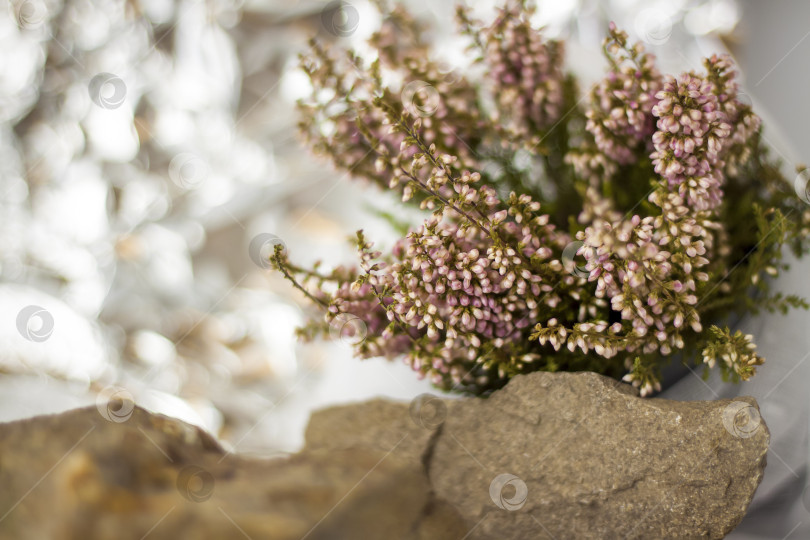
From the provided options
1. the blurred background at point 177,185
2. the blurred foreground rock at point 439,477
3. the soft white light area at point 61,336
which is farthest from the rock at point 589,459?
the soft white light area at point 61,336

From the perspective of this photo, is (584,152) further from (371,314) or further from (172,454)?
(172,454)

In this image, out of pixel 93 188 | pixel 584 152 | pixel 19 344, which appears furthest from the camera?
pixel 93 188

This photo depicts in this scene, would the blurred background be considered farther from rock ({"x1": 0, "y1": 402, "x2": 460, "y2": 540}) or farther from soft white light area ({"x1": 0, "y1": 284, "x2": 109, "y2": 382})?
rock ({"x1": 0, "y1": 402, "x2": 460, "y2": 540})

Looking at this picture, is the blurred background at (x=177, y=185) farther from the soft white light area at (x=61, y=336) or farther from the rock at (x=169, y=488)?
the rock at (x=169, y=488)

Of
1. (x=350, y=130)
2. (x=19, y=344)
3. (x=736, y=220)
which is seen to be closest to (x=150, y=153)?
(x=19, y=344)

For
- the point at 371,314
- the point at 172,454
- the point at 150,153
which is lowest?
the point at 150,153

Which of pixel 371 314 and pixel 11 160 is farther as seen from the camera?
pixel 11 160
